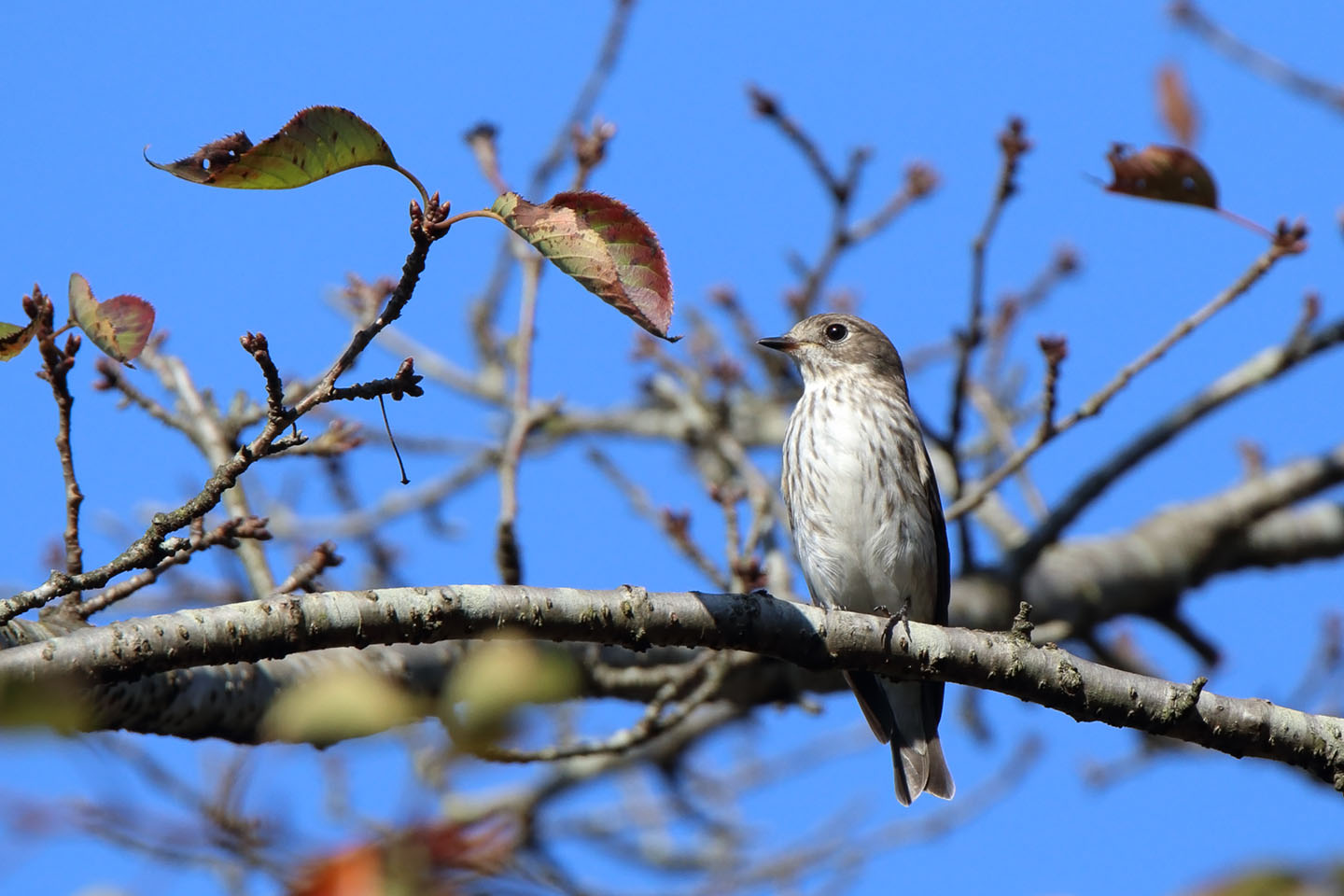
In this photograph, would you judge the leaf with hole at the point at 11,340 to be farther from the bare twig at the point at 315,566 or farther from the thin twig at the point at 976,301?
the thin twig at the point at 976,301

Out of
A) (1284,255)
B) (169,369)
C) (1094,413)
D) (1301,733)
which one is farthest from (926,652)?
(169,369)

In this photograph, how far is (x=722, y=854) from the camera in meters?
6.88

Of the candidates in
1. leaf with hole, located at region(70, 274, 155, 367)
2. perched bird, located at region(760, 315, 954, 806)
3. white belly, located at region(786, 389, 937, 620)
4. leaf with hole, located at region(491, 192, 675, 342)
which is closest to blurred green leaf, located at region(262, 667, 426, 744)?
leaf with hole, located at region(491, 192, 675, 342)

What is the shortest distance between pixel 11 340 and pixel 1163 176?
2.80m

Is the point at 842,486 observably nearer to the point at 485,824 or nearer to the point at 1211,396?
the point at 1211,396

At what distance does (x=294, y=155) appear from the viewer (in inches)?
97.4

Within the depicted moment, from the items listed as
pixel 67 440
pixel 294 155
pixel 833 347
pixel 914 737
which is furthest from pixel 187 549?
pixel 833 347

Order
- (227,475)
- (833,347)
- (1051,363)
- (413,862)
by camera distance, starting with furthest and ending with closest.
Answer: (833,347) → (1051,363) → (227,475) → (413,862)

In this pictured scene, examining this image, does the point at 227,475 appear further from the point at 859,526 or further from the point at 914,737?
the point at 914,737

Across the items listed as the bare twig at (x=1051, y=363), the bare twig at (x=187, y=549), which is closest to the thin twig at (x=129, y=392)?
the bare twig at (x=187, y=549)

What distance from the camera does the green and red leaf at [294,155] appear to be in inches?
96.7

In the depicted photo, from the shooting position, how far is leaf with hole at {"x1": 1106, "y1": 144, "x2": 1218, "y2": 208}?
355cm

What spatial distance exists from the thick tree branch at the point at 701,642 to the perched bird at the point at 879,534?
83.5 inches

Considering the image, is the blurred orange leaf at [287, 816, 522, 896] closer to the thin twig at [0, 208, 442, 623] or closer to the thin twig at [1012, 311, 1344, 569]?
the thin twig at [0, 208, 442, 623]
